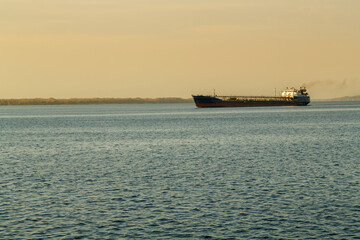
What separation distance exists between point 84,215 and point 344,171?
22.1 m

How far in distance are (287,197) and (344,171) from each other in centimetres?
1200

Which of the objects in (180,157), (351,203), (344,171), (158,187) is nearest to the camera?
(351,203)

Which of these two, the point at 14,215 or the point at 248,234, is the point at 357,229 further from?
the point at 14,215

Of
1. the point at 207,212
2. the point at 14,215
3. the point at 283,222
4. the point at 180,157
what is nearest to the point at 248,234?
the point at 283,222

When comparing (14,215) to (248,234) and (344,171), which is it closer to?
(248,234)

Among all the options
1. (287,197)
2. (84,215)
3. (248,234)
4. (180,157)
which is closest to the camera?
(248,234)

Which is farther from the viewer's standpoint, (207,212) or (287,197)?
(287,197)

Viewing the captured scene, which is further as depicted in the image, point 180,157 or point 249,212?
point 180,157

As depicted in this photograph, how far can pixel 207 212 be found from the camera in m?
24.4

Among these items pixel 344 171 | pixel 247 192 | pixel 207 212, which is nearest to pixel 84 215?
pixel 207 212

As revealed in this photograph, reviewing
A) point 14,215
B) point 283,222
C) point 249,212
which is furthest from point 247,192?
point 14,215

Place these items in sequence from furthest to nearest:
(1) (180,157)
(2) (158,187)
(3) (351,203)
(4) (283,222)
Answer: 1. (1) (180,157)
2. (2) (158,187)
3. (3) (351,203)
4. (4) (283,222)

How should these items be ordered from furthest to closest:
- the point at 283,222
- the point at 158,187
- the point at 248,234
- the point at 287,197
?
the point at 158,187 < the point at 287,197 < the point at 283,222 < the point at 248,234

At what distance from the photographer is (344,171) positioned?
37688 millimetres
